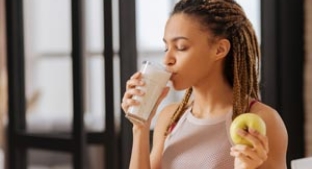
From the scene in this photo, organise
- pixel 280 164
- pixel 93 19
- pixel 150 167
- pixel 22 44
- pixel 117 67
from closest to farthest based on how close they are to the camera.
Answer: pixel 280 164, pixel 150 167, pixel 117 67, pixel 93 19, pixel 22 44

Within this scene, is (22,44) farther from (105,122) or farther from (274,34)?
(274,34)

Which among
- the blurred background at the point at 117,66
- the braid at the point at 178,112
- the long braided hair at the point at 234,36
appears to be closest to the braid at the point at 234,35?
the long braided hair at the point at 234,36

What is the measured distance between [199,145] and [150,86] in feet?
0.58

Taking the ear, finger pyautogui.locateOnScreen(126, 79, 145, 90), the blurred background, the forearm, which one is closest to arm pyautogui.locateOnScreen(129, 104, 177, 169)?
the forearm

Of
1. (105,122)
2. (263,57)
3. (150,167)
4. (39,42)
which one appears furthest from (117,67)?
(150,167)

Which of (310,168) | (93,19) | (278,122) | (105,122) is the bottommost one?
(105,122)

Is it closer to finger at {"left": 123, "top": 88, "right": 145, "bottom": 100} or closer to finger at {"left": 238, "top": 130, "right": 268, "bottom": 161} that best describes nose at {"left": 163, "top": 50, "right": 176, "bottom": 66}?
finger at {"left": 123, "top": 88, "right": 145, "bottom": 100}

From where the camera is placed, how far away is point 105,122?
2490 millimetres

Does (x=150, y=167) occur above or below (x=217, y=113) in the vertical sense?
below

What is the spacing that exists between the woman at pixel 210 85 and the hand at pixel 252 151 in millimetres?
104

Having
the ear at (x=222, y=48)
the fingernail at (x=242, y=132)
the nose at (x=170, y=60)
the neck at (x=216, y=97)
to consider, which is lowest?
the fingernail at (x=242, y=132)

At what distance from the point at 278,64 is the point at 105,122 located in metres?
0.82

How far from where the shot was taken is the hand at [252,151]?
3.50ft

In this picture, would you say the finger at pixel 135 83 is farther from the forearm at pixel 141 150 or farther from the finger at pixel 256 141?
the finger at pixel 256 141
